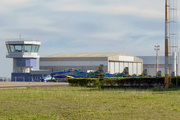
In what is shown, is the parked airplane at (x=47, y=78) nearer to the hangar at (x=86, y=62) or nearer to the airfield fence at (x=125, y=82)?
the hangar at (x=86, y=62)

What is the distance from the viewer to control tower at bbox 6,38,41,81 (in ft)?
248

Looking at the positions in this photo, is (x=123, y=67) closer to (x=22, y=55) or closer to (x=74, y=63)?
(x=74, y=63)

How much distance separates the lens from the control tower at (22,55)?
248 feet

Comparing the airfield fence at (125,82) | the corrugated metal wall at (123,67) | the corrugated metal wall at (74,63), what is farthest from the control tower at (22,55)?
the airfield fence at (125,82)

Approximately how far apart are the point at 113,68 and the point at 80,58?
10.3 meters

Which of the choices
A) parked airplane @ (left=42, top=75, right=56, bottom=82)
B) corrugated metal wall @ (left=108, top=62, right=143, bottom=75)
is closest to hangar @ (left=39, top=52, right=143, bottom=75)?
corrugated metal wall @ (left=108, top=62, right=143, bottom=75)

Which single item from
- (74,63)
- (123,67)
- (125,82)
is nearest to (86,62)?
(74,63)

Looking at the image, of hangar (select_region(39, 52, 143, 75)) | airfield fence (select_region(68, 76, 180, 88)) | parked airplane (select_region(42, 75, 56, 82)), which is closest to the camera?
airfield fence (select_region(68, 76, 180, 88))

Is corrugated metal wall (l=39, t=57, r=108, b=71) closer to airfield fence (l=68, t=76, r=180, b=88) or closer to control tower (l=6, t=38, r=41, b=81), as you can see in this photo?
control tower (l=6, t=38, r=41, b=81)

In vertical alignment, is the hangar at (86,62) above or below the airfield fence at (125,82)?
above

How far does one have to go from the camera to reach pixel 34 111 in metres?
12.3

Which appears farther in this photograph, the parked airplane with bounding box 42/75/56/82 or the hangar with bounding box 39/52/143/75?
the hangar with bounding box 39/52/143/75

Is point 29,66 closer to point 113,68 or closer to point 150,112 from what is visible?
point 113,68

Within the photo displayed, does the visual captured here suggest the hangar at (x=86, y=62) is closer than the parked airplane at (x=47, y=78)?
No
